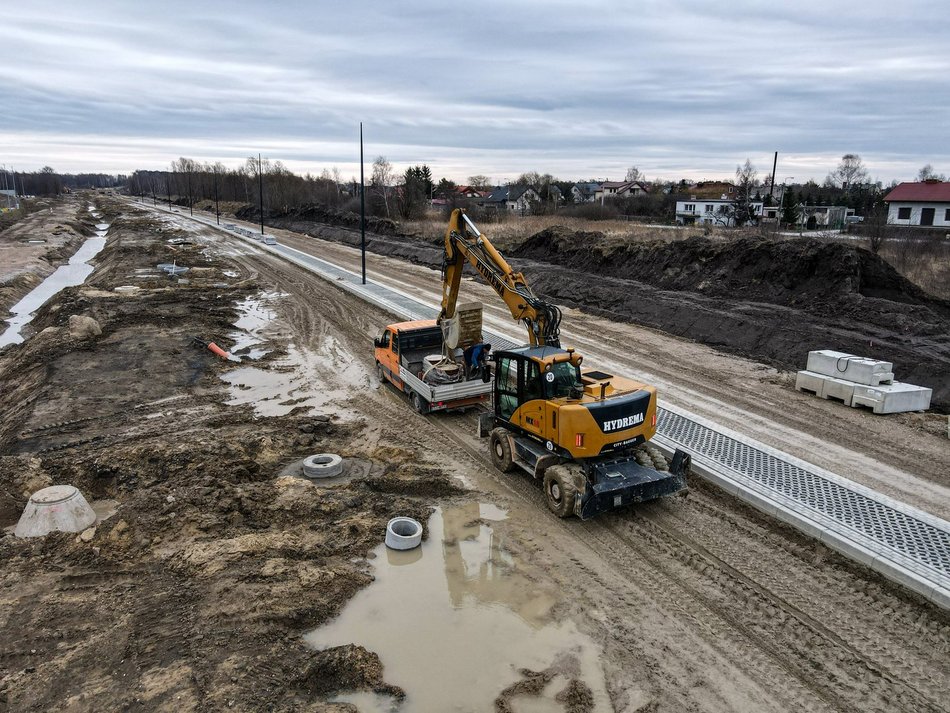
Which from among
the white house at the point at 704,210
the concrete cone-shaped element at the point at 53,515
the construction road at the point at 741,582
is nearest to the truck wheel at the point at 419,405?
the construction road at the point at 741,582

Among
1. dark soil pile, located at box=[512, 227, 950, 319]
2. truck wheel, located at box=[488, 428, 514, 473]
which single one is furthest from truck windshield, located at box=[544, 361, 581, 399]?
dark soil pile, located at box=[512, 227, 950, 319]

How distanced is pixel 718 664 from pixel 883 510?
4.48 metres

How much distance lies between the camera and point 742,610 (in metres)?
7.32

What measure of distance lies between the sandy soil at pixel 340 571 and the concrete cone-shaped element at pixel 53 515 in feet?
0.98

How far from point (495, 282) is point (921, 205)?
177 ft

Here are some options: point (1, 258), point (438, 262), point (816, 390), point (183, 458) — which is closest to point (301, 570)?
point (183, 458)

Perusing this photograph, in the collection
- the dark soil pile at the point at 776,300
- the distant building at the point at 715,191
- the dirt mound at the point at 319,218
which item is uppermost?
the distant building at the point at 715,191

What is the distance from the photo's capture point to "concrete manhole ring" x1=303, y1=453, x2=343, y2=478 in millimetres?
10891

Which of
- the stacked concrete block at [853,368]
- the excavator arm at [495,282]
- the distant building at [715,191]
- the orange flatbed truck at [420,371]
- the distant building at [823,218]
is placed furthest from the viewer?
the distant building at [715,191]

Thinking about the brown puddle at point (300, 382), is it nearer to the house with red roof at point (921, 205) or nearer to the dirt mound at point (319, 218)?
the dirt mound at point (319, 218)

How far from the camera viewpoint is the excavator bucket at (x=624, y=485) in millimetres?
Result: 8844

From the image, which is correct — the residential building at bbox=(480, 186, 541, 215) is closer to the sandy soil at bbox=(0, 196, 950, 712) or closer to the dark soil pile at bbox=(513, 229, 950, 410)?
the dark soil pile at bbox=(513, 229, 950, 410)

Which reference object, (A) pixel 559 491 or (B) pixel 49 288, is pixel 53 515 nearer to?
(A) pixel 559 491

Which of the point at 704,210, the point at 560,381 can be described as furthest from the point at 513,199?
the point at 560,381
